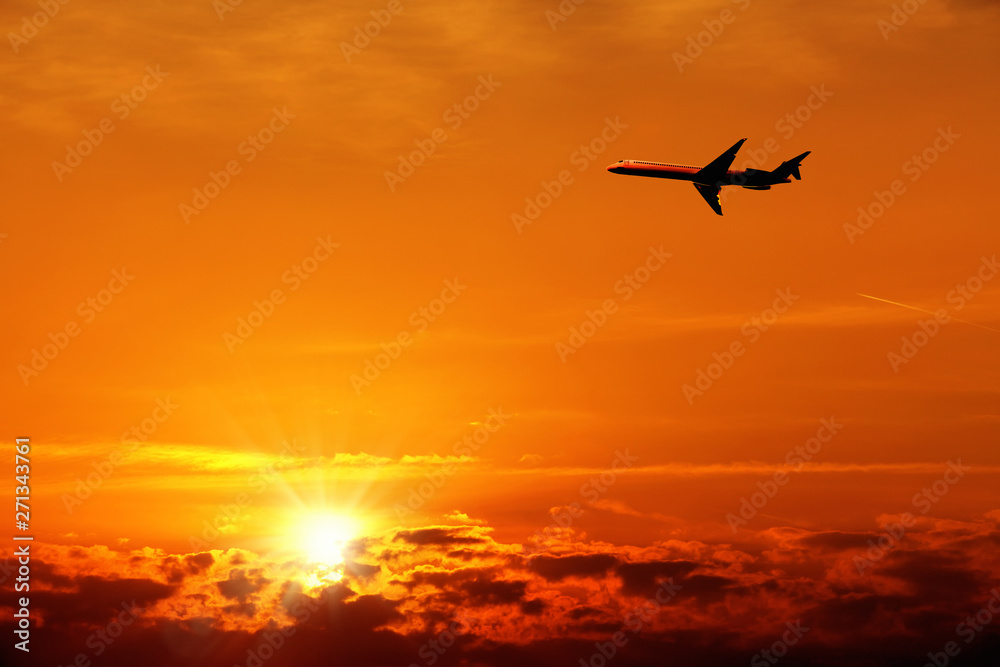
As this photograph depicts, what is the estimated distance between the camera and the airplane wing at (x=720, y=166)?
17888 centimetres

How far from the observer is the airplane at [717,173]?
177 metres

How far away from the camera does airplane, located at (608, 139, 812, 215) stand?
176625 millimetres

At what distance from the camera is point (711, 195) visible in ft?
628

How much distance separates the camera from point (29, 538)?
4505 inches

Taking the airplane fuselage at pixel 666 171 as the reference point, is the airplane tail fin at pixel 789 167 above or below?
below

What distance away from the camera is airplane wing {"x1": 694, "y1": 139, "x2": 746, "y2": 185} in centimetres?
17888

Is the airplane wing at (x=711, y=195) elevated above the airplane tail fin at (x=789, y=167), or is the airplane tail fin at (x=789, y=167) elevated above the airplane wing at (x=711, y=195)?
the airplane wing at (x=711, y=195)

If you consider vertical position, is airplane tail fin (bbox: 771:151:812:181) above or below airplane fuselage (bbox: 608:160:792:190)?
below

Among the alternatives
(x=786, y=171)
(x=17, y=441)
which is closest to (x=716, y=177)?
(x=786, y=171)

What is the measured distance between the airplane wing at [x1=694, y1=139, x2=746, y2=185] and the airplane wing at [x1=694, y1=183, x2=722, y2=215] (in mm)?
A: 4591

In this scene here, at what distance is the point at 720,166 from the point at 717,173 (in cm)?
142

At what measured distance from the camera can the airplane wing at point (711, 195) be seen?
188m

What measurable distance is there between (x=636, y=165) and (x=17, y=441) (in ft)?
391

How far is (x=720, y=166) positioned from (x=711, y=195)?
1285 centimetres
